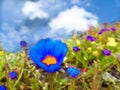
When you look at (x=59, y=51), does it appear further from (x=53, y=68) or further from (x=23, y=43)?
(x=23, y=43)

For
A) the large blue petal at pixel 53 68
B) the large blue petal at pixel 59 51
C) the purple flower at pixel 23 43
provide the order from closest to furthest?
1. the large blue petal at pixel 53 68
2. the large blue petal at pixel 59 51
3. the purple flower at pixel 23 43

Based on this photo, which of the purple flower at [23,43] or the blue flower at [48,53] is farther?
the purple flower at [23,43]

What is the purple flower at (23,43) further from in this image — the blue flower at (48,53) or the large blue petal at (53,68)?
the large blue petal at (53,68)

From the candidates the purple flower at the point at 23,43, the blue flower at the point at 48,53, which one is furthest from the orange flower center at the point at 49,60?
the purple flower at the point at 23,43

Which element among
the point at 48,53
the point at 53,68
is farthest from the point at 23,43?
the point at 53,68

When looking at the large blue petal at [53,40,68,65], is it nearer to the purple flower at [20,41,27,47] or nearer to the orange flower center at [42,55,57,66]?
the orange flower center at [42,55,57,66]

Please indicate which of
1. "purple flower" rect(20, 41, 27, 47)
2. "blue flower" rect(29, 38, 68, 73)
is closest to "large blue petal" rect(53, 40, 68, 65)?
"blue flower" rect(29, 38, 68, 73)

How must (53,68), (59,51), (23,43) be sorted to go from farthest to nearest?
(23,43) < (59,51) < (53,68)

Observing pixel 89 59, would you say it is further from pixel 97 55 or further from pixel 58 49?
pixel 58 49
